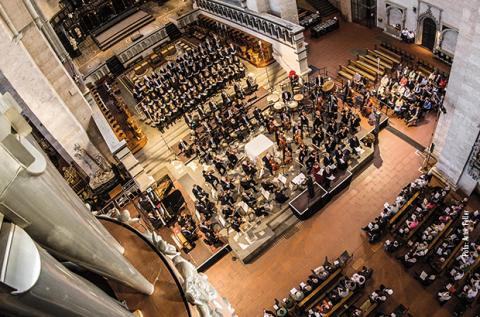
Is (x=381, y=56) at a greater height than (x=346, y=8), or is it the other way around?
(x=346, y=8)

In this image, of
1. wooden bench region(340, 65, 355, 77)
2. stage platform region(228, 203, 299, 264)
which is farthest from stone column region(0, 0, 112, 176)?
wooden bench region(340, 65, 355, 77)

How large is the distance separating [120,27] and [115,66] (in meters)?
3.62

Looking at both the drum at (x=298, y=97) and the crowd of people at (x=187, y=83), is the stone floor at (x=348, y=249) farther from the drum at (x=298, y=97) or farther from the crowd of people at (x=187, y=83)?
the crowd of people at (x=187, y=83)

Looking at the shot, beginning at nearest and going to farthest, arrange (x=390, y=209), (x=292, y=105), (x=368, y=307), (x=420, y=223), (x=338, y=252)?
(x=368, y=307)
(x=420, y=223)
(x=390, y=209)
(x=338, y=252)
(x=292, y=105)

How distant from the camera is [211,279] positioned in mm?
17562

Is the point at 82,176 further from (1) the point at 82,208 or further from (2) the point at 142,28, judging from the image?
(1) the point at 82,208

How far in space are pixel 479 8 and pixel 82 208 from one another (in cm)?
1347

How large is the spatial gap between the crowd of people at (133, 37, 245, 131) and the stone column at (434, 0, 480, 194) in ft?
42.5

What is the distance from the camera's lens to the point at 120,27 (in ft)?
96.1

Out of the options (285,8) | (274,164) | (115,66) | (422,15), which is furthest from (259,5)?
(115,66)

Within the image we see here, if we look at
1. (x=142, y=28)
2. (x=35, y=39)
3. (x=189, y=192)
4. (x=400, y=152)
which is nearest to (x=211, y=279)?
(x=189, y=192)

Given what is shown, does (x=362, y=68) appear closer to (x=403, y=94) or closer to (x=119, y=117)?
(x=403, y=94)

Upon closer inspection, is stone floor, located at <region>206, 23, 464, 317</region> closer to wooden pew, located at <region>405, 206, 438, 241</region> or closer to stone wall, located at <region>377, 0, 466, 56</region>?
wooden pew, located at <region>405, 206, 438, 241</region>

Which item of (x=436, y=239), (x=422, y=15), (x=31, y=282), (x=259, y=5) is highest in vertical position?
(x=31, y=282)
